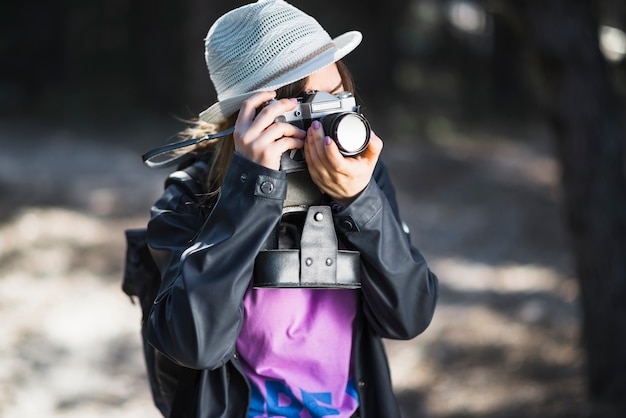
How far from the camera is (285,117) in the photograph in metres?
1.45

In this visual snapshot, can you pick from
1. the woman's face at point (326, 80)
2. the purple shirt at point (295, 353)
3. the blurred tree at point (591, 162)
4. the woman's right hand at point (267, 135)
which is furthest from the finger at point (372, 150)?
the blurred tree at point (591, 162)

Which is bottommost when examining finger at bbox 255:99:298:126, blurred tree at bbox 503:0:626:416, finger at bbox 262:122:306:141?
blurred tree at bbox 503:0:626:416

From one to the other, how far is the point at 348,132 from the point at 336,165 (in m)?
0.06

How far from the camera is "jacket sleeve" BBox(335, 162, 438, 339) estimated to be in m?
1.47

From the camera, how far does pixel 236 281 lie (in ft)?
4.58

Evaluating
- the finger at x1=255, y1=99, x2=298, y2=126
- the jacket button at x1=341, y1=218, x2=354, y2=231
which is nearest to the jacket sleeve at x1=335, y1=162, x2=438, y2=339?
the jacket button at x1=341, y1=218, x2=354, y2=231

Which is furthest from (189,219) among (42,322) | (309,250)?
(42,322)

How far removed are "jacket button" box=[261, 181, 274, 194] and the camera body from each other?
0.40 ft

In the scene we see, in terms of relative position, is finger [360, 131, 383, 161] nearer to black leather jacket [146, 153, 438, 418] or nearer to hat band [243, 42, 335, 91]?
black leather jacket [146, 153, 438, 418]

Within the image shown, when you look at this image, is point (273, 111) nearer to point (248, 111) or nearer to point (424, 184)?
point (248, 111)

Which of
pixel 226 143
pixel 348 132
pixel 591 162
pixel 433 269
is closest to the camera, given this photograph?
pixel 348 132

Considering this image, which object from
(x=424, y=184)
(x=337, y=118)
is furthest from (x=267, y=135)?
(x=424, y=184)

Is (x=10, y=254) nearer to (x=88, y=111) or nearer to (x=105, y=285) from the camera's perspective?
(x=105, y=285)

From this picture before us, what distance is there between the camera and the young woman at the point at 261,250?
4.62ft
